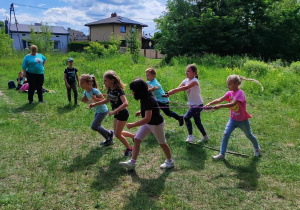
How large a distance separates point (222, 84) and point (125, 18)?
4822cm

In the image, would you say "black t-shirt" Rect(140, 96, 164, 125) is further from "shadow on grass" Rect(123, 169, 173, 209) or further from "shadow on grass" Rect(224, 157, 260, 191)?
"shadow on grass" Rect(224, 157, 260, 191)

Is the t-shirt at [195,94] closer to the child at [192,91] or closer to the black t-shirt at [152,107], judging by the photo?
the child at [192,91]

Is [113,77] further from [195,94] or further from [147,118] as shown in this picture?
[195,94]

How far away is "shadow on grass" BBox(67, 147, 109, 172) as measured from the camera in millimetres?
4301

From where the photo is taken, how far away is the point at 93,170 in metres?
4.23

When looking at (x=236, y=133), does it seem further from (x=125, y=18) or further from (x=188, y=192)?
(x=125, y=18)

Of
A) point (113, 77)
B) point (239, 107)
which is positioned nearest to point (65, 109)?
point (113, 77)

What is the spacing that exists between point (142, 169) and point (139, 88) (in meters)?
1.46

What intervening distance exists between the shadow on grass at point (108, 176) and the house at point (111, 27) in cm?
4699

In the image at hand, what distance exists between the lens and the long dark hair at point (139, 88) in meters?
3.65

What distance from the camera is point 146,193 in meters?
3.55

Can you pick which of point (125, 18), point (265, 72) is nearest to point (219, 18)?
point (265, 72)

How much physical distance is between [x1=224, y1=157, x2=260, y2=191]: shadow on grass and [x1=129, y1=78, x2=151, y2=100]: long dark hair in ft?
6.38

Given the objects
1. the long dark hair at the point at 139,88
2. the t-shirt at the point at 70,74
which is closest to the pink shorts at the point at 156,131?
the long dark hair at the point at 139,88
